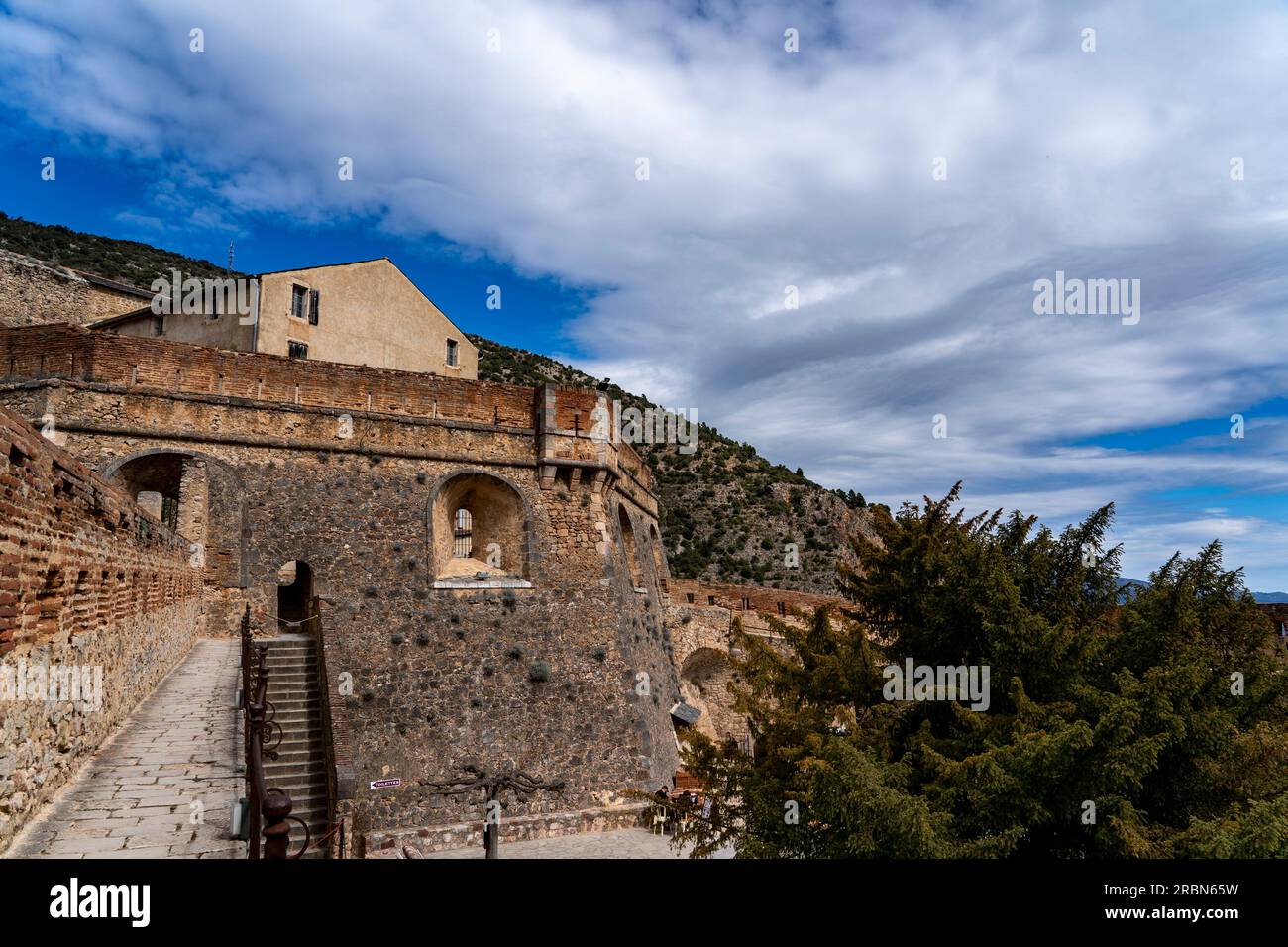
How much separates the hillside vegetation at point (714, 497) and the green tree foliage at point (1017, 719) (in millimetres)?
35855

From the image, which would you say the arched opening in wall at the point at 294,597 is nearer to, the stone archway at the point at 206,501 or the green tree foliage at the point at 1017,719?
the stone archway at the point at 206,501

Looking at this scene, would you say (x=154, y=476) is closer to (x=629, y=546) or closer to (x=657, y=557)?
(x=629, y=546)

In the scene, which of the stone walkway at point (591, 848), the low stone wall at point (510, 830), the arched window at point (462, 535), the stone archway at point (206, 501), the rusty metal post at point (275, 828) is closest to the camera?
the rusty metal post at point (275, 828)

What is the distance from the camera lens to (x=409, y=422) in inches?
758

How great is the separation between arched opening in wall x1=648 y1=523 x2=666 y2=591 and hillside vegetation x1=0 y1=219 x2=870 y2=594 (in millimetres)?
19745

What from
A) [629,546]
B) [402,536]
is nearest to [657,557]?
[629,546]

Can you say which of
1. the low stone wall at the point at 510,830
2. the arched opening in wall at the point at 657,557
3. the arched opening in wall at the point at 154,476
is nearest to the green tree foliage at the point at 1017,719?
the low stone wall at the point at 510,830

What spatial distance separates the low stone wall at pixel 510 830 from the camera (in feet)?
47.3

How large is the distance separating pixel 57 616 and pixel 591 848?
1137cm
